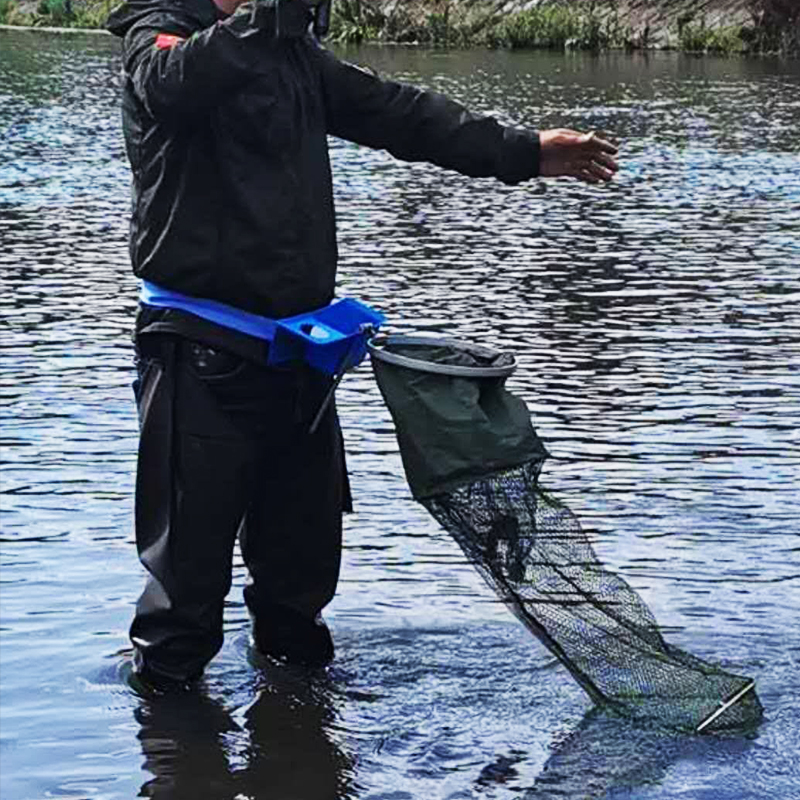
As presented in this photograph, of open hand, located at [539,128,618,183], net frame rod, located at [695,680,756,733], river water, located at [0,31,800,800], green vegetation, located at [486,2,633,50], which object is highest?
open hand, located at [539,128,618,183]

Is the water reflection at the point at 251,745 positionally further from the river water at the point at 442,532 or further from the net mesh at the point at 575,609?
the net mesh at the point at 575,609

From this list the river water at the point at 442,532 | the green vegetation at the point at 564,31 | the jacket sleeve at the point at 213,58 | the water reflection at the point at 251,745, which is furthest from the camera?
the green vegetation at the point at 564,31

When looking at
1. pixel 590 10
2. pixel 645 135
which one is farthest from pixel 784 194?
pixel 590 10

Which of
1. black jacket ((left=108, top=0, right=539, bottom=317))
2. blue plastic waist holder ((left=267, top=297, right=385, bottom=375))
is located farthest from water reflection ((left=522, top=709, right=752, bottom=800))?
black jacket ((left=108, top=0, right=539, bottom=317))

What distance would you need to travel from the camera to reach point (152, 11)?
220 inches

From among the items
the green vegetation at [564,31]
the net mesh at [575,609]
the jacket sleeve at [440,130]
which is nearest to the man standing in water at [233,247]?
the jacket sleeve at [440,130]

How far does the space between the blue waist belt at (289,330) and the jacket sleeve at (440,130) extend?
1.92ft

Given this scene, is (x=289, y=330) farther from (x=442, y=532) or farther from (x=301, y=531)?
(x=442, y=532)

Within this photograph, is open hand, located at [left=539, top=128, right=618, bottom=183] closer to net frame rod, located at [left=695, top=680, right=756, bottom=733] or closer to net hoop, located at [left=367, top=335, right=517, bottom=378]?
net hoop, located at [left=367, top=335, right=517, bottom=378]

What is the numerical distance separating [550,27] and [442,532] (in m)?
47.3

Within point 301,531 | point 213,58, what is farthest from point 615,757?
point 213,58

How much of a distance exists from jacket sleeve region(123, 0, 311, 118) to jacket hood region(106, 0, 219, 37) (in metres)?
0.21

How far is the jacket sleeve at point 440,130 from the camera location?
19.0 feet

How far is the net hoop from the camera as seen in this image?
5367 mm
